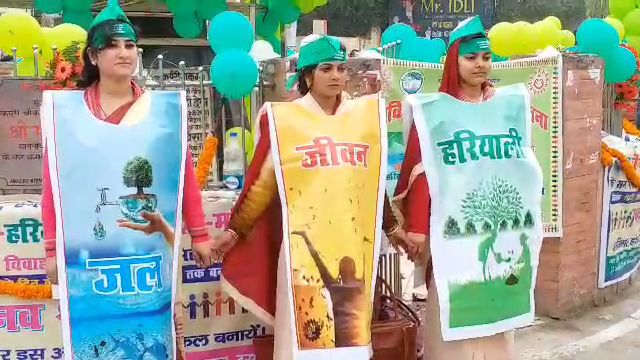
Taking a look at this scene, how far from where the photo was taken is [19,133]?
371 centimetres

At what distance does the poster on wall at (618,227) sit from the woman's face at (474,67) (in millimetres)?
2474

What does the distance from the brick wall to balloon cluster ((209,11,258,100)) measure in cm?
216

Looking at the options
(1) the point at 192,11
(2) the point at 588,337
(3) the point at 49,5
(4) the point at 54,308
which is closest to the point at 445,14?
(1) the point at 192,11

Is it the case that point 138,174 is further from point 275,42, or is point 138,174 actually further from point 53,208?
point 275,42

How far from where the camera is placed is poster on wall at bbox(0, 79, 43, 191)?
145 inches

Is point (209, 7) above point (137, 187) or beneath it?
above

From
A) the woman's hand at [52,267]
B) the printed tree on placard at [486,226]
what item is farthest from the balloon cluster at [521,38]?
the woman's hand at [52,267]

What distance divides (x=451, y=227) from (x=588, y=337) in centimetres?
213

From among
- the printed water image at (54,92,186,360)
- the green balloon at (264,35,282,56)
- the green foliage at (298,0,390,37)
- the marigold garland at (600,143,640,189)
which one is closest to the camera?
the printed water image at (54,92,186,360)

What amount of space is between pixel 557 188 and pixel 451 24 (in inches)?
841

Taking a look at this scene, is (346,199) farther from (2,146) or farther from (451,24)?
(451,24)

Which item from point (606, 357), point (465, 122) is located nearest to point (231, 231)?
point (465, 122)

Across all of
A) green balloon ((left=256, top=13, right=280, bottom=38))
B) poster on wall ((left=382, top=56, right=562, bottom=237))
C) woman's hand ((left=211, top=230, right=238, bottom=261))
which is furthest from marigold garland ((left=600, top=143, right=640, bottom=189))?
green balloon ((left=256, top=13, right=280, bottom=38))

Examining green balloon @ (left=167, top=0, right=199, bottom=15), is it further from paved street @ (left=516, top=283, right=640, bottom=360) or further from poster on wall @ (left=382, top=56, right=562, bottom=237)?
paved street @ (left=516, top=283, right=640, bottom=360)
